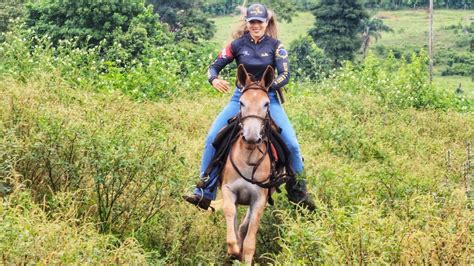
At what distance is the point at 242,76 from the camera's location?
6879 mm

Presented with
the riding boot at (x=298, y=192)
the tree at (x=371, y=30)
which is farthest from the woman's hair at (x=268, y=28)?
the tree at (x=371, y=30)

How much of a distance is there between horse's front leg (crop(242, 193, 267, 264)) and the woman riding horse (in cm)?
49

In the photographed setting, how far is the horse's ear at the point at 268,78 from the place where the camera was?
679 cm

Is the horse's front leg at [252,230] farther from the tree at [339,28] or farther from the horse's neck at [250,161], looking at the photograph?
the tree at [339,28]

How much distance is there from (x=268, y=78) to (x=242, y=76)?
277 mm

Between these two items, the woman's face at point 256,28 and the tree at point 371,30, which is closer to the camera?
the woman's face at point 256,28

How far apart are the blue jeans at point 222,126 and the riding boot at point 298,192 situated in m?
0.15

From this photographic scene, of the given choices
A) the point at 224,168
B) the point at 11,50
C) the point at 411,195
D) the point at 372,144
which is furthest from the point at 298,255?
the point at 11,50

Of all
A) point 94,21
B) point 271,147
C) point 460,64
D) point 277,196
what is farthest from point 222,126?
point 460,64

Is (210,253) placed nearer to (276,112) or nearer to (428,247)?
(276,112)

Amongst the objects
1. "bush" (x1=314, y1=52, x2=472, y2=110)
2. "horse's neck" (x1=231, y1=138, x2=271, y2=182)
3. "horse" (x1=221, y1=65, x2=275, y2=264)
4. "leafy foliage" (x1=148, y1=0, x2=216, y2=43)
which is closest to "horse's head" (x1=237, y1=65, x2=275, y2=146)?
"horse" (x1=221, y1=65, x2=275, y2=264)

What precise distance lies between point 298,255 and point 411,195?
10.8 ft

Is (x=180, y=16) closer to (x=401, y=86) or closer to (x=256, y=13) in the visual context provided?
(x=401, y=86)

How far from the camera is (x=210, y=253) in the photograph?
6730 mm
